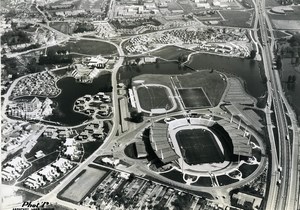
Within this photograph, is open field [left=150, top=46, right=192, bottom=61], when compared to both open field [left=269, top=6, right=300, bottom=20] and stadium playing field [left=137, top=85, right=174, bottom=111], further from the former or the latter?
open field [left=269, top=6, right=300, bottom=20]

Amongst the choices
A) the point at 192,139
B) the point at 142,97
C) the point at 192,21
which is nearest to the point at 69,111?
the point at 142,97

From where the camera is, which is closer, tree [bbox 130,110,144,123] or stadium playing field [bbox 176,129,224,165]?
stadium playing field [bbox 176,129,224,165]

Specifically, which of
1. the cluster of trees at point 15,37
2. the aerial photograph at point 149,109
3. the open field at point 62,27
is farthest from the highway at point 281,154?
the cluster of trees at point 15,37

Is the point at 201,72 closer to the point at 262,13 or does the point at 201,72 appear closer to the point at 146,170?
the point at 146,170

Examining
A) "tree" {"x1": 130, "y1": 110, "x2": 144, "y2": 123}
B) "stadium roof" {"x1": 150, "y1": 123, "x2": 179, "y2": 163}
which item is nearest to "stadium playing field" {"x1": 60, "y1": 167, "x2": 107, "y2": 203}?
"stadium roof" {"x1": 150, "y1": 123, "x2": 179, "y2": 163}

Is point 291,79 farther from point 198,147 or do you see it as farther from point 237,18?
point 237,18
